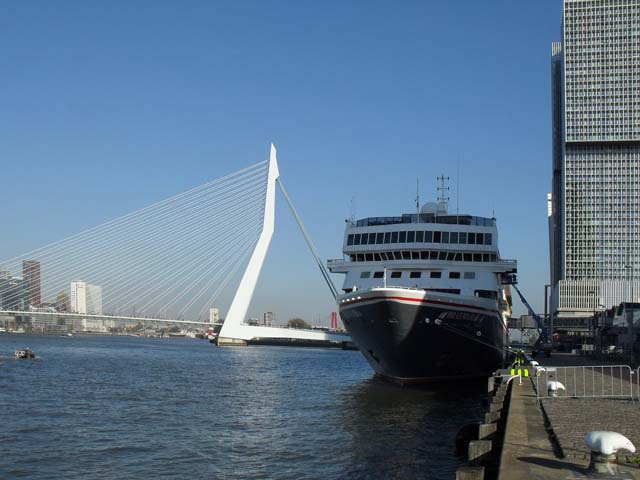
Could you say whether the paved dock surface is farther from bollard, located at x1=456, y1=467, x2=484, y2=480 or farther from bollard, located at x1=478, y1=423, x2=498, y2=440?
bollard, located at x1=478, y1=423, x2=498, y2=440

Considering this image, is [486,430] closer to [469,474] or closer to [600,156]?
[469,474]

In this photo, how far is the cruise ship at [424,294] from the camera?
3181 centimetres

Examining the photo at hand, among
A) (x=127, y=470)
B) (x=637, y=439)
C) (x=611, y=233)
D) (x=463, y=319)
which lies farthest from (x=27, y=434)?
(x=611, y=233)

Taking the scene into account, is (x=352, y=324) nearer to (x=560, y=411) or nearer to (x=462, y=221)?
(x=462, y=221)

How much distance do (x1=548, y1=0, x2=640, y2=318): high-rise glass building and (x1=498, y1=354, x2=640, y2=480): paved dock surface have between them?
134 meters

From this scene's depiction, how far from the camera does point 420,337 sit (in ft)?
105

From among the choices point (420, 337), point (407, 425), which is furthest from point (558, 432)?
point (420, 337)

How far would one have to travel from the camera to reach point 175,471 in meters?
17.1

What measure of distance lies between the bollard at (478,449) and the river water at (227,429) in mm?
4089

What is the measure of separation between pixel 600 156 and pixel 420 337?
4987 inches

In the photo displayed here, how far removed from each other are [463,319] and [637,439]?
21.7 m

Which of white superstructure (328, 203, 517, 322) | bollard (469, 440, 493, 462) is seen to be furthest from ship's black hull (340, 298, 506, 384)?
bollard (469, 440, 493, 462)

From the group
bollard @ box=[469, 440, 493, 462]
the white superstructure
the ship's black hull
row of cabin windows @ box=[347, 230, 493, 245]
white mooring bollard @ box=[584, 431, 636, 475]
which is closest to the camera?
white mooring bollard @ box=[584, 431, 636, 475]

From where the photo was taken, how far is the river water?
17547mm
